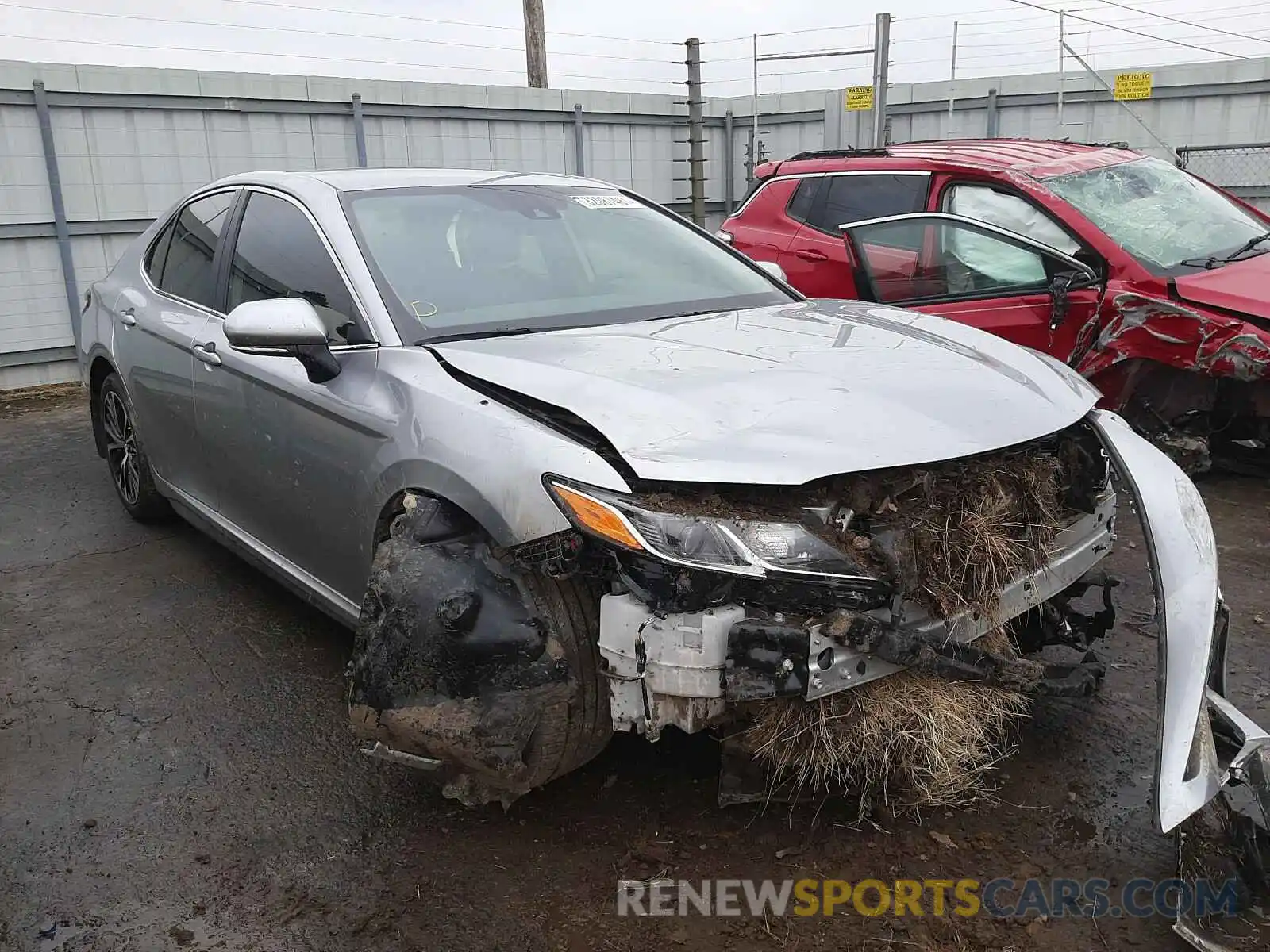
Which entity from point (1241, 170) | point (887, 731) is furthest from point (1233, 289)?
point (1241, 170)

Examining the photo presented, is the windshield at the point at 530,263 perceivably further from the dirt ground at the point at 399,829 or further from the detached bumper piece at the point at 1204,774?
the detached bumper piece at the point at 1204,774

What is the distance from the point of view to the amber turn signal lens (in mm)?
2219

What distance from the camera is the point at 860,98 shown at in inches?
453

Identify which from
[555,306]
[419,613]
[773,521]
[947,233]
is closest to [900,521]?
[773,521]

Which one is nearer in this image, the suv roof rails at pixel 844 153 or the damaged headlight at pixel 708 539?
the damaged headlight at pixel 708 539

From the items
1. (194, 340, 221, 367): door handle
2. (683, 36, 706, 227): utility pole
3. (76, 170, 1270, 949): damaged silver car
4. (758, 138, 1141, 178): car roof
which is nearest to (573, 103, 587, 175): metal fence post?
(683, 36, 706, 227): utility pole

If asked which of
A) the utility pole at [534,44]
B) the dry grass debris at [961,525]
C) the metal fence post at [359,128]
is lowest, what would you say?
the dry grass debris at [961,525]

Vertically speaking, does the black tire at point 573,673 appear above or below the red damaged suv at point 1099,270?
below

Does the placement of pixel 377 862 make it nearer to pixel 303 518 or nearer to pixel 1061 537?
pixel 303 518

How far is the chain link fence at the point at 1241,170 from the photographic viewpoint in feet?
34.6

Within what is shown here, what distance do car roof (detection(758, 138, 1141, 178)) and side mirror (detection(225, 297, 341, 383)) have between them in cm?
409

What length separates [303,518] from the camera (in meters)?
3.25

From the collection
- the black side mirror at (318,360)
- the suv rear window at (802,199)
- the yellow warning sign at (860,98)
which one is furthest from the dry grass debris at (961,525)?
the yellow warning sign at (860,98)

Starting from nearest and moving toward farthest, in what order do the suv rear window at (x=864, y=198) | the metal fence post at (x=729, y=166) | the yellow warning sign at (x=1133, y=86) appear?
the suv rear window at (x=864, y=198)
the yellow warning sign at (x=1133, y=86)
the metal fence post at (x=729, y=166)
